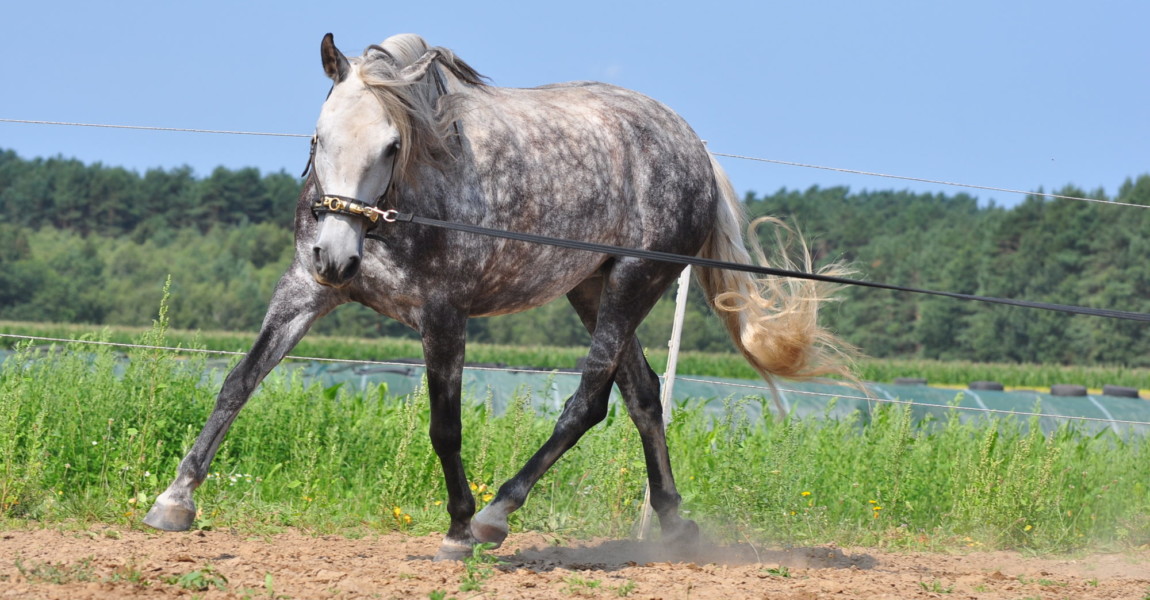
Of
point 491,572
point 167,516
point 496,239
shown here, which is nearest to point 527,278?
point 496,239

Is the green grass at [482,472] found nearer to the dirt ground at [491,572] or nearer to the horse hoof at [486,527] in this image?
→ the dirt ground at [491,572]

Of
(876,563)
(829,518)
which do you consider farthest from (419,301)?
(829,518)

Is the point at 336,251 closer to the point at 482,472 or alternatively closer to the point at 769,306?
the point at 769,306

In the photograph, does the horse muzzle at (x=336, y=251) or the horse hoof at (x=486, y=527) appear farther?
the horse hoof at (x=486, y=527)

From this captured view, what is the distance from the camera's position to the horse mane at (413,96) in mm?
3453

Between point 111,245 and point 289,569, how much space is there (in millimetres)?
60065

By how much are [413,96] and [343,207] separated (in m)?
0.52

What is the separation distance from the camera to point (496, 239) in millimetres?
3812

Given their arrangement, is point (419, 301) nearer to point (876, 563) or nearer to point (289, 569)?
point (289, 569)

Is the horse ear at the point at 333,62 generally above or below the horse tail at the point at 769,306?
above

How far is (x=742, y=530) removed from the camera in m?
5.43

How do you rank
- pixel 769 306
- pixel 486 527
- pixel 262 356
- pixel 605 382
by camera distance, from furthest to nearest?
1. pixel 769 306
2. pixel 605 382
3. pixel 486 527
4. pixel 262 356

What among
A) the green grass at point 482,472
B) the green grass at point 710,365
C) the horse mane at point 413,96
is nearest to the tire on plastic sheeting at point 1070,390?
the green grass at point 710,365

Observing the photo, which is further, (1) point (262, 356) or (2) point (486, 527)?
(2) point (486, 527)
